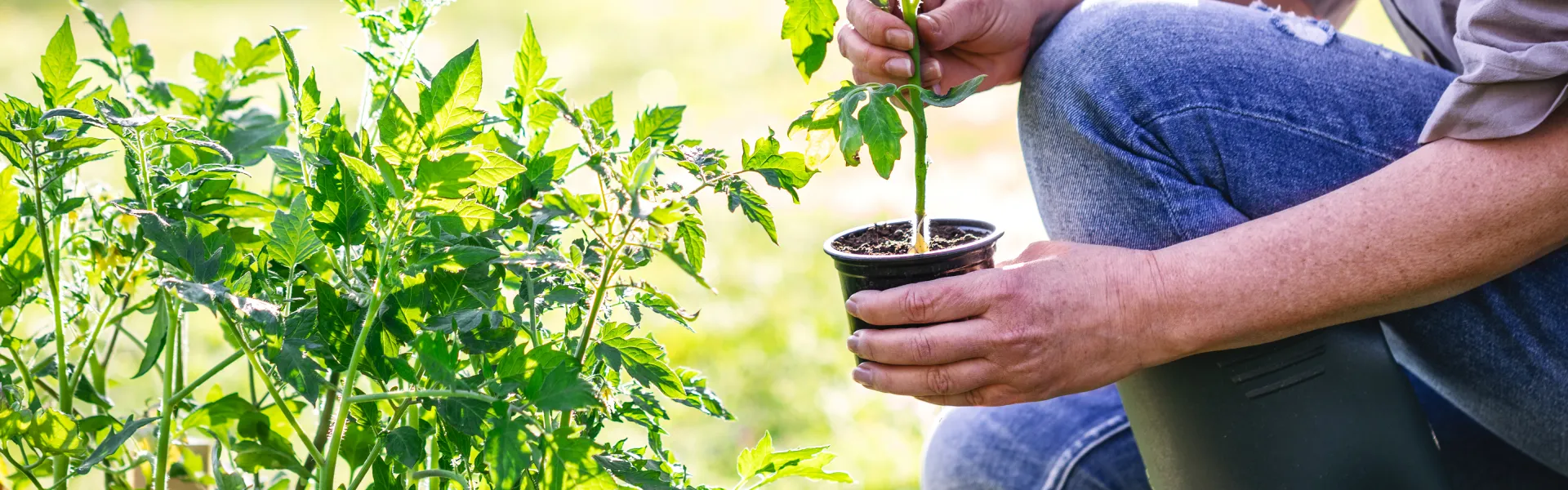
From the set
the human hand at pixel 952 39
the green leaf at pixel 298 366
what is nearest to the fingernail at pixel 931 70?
the human hand at pixel 952 39

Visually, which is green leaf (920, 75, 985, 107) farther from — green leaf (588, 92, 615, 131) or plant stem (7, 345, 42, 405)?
plant stem (7, 345, 42, 405)

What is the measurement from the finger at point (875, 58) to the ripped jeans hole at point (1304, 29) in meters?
0.42

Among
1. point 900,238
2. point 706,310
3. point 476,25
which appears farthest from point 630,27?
point 900,238

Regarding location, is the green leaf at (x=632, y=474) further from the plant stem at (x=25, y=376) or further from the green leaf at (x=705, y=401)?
the plant stem at (x=25, y=376)

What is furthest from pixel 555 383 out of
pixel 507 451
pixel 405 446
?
pixel 405 446

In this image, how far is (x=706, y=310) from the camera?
10.8 feet

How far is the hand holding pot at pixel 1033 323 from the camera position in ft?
3.62

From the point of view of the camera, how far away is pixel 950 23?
1283 millimetres

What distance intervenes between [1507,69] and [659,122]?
Result: 2.50 feet

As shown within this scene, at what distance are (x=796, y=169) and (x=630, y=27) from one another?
673 centimetres

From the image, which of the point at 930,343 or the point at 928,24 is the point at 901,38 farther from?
the point at 930,343

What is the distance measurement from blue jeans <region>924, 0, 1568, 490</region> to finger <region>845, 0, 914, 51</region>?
17 cm

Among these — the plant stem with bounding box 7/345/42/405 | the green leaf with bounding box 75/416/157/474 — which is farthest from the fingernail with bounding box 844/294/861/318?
the plant stem with bounding box 7/345/42/405

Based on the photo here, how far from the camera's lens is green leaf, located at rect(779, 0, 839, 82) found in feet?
3.53
